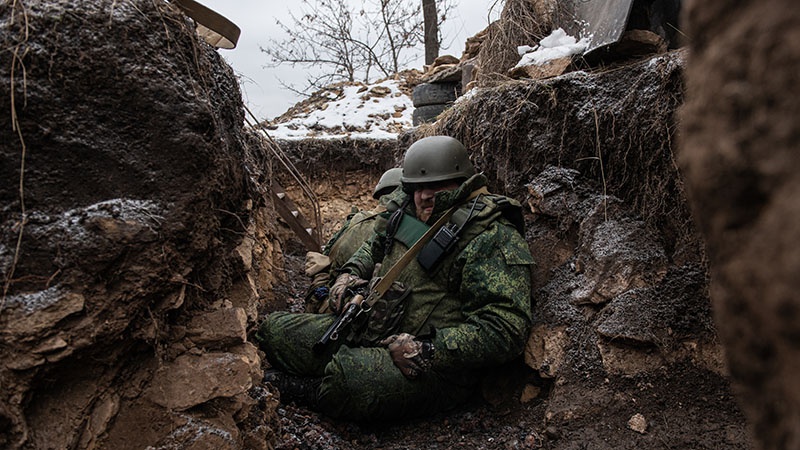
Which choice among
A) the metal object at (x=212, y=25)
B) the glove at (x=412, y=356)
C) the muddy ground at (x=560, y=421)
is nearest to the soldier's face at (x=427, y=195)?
the muddy ground at (x=560, y=421)

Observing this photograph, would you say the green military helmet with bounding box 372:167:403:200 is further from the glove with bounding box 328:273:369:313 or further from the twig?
the twig

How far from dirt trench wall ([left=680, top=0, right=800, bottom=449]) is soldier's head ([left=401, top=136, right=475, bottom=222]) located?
2.82 meters

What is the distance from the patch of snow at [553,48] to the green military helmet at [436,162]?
109cm

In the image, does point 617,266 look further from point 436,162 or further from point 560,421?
point 436,162

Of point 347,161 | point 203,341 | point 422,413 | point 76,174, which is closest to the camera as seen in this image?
point 76,174

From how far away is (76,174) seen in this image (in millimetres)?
1791

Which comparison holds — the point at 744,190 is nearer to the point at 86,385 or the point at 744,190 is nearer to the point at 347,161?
the point at 86,385

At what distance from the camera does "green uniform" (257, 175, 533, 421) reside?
2988 mm

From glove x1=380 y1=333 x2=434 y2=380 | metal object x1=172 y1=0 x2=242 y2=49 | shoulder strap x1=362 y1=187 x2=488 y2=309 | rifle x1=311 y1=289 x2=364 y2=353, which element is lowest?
glove x1=380 y1=333 x2=434 y2=380

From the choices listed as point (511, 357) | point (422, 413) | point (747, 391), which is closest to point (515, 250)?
point (511, 357)

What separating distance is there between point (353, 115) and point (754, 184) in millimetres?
9093

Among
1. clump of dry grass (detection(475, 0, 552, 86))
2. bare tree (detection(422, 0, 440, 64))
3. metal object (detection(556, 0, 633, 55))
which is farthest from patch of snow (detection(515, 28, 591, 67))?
bare tree (detection(422, 0, 440, 64))

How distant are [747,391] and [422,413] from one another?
276 centimetres

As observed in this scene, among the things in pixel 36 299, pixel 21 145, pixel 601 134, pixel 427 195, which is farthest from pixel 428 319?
pixel 21 145
